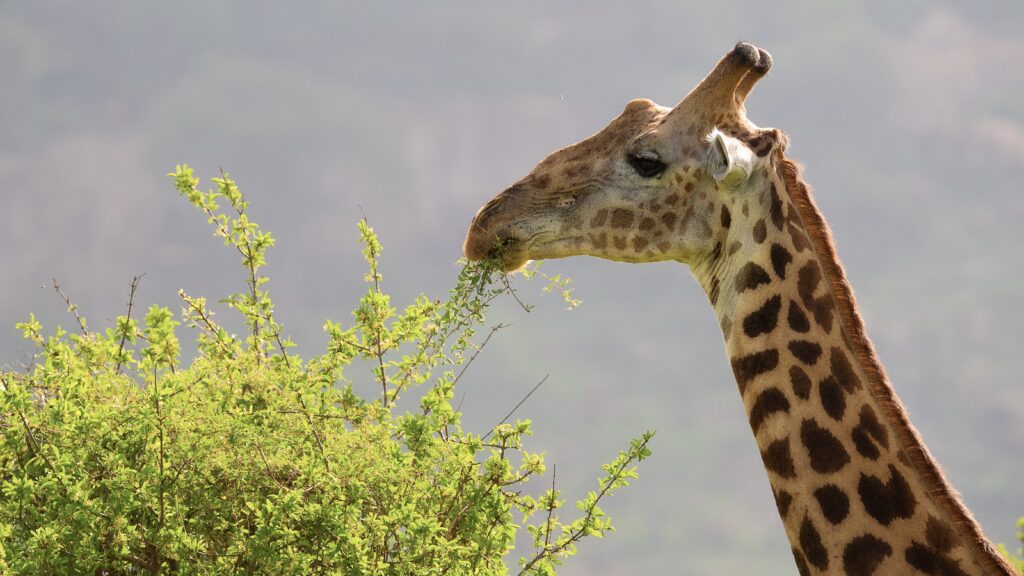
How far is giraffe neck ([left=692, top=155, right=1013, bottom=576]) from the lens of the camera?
5648mm

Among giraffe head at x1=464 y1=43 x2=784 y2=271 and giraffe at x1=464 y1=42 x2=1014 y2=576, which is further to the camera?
giraffe head at x1=464 y1=43 x2=784 y2=271

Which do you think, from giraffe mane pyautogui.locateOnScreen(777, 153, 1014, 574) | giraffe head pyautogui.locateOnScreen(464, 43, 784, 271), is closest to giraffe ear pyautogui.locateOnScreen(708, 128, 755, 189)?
giraffe head pyautogui.locateOnScreen(464, 43, 784, 271)

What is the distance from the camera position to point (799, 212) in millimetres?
6492

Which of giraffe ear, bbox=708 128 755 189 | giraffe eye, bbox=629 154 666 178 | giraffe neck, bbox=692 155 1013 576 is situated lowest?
giraffe neck, bbox=692 155 1013 576

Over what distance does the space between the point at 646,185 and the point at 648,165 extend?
0.12 m

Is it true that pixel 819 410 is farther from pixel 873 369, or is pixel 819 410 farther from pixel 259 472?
pixel 259 472

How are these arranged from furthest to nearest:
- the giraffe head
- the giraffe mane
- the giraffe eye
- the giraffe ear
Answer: the giraffe eye → the giraffe head → the giraffe ear → the giraffe mane

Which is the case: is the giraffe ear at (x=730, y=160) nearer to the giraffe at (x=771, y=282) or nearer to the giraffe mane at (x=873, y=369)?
the giraffe at (x=771, y=282)

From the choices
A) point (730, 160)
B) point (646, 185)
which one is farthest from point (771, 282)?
point (646, 185)

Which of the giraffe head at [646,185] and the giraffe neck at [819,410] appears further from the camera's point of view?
the giraffe head at [646,185]

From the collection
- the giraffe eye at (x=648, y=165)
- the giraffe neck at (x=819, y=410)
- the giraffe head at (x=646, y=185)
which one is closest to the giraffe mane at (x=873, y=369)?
the giraffe neck at (x=819, y=410)

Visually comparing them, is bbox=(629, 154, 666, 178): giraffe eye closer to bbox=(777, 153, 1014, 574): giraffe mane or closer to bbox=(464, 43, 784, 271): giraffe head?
bbox=(464, 43, 784, 271): giraffe head

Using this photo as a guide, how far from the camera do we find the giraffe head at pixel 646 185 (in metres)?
6.66

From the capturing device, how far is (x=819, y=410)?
5.98 metres
